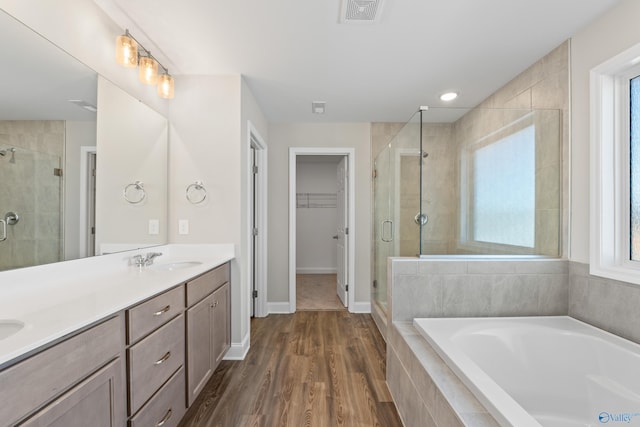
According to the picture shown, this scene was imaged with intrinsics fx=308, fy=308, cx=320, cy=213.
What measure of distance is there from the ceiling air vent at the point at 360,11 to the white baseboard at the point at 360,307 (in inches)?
116

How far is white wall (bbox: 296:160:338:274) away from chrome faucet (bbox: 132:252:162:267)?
13.8 ft

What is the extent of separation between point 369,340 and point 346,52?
2459 mm

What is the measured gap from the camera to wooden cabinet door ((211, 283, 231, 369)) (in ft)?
7.00

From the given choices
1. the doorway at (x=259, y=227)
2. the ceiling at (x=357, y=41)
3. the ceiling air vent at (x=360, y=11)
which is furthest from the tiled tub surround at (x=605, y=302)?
the doorway at (x=259, y=227)

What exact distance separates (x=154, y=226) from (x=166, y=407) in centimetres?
128

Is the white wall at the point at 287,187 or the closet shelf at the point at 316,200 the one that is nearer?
the white wall at the point at 287,187

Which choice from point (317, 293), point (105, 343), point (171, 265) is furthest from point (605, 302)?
point (317, 293)

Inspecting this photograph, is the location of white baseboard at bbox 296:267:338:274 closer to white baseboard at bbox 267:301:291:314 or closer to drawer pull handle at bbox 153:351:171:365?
white baseboard at bbox 267:301:291:314

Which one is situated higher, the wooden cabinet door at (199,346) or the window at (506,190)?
the window at (506,190)

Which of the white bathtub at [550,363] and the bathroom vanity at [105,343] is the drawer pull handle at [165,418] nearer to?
the bathroom vanity at [105,343]

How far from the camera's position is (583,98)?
191cm

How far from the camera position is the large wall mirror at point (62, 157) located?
4.16 feet

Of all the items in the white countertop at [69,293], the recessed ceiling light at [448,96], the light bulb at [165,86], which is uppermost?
the recessed ceiling light at [448,96]

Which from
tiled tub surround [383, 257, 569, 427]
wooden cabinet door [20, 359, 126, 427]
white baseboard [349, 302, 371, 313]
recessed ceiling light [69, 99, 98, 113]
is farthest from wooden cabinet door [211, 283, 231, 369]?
white baseboard [349, 302, 371, 313]
